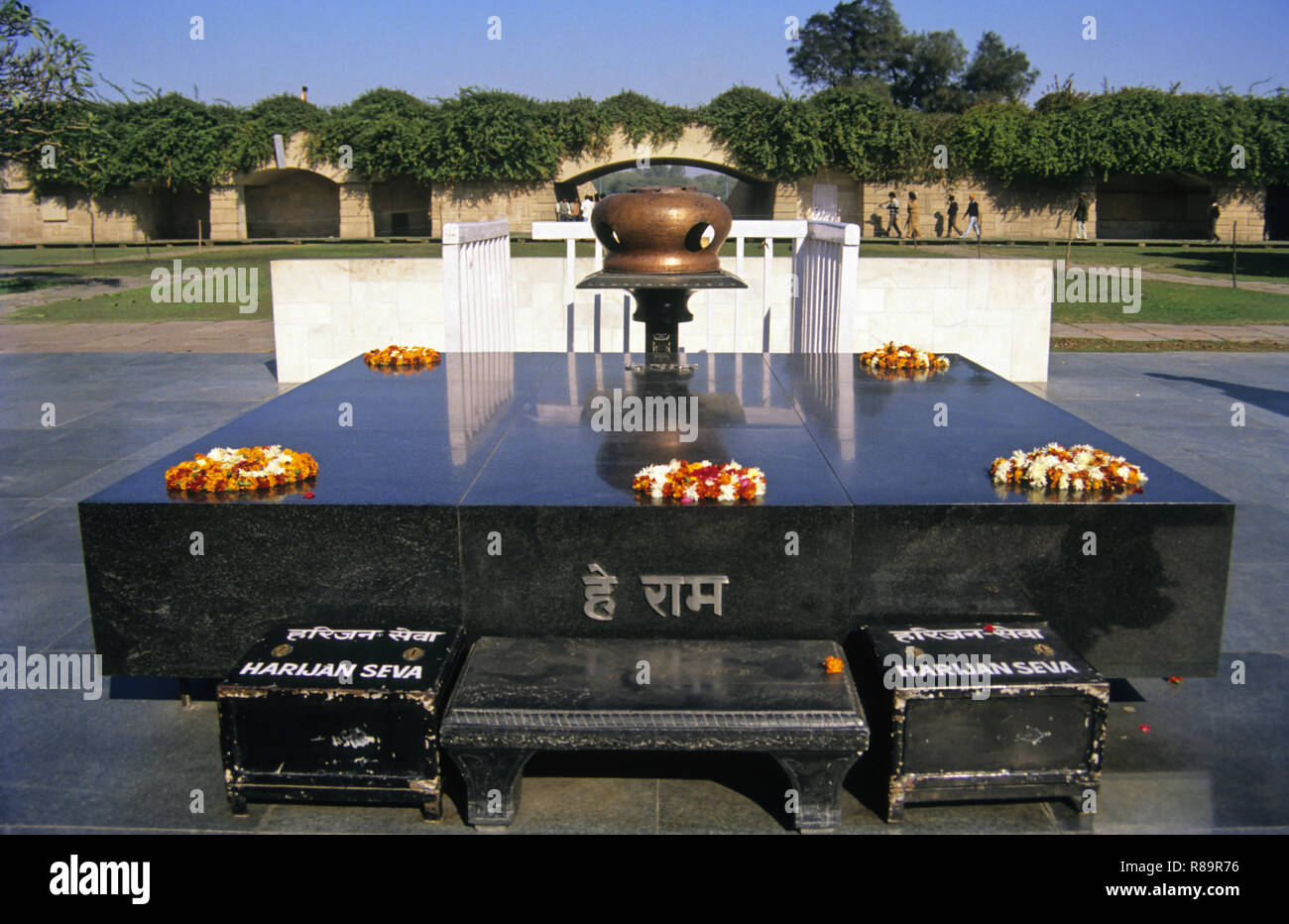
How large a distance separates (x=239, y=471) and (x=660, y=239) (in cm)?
333

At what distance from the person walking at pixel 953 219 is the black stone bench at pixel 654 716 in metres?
34.8

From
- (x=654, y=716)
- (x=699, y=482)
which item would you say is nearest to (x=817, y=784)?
(x=654, y=716)

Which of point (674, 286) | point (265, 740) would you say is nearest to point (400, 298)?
point (674, 286)

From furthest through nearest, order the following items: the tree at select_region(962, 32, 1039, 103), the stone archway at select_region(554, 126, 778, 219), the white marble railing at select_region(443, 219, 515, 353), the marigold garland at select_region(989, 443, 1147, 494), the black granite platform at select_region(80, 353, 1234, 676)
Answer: the tree at select_region(962, 32, 1039, 103), the stone archway at select_region(554, 126, 778, 219), the white marble railing at select_region(443, 219, 515, 353), the marigold garland at select_region(989, 443, 1147, 494), the black granite platform at select_region(80, 353, 1234, 676)

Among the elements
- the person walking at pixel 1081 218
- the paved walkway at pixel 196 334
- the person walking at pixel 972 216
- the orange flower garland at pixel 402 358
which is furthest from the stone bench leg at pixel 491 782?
the person walking at pixel 1081 218

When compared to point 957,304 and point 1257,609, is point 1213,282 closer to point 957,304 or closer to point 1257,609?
point 957,304

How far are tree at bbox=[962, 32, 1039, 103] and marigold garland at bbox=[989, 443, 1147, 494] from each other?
6398 centimetres

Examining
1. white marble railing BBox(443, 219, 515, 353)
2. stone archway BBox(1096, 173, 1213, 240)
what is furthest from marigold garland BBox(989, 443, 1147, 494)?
stone archway BBox(1096, 173, 1213, 240)

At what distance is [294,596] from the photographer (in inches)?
164

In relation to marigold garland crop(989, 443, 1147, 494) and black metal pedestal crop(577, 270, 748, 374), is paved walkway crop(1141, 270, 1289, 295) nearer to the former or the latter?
black metal pedestal crop(577, 270, 748, 374)

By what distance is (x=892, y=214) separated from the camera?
117 feet

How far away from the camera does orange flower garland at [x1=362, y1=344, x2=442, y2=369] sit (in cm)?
782

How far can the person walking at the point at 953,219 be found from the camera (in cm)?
3600

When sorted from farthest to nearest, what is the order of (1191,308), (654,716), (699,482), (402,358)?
(1191,308) < (402,358) < (699,482) < (654,716)
